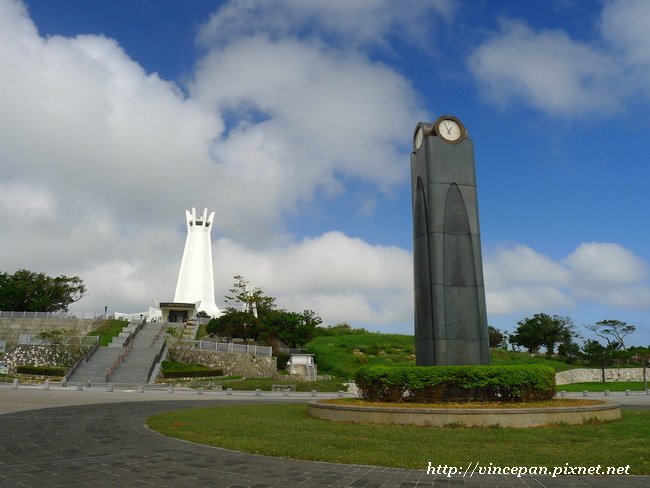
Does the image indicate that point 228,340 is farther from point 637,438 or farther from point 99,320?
point 637,438

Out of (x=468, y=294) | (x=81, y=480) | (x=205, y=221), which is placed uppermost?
(x=205, y=221)

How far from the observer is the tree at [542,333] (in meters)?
69.5

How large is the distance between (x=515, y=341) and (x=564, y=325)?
670 cm

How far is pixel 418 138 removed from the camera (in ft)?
54.6

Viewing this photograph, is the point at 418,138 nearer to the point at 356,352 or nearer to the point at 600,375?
the point at 356,352

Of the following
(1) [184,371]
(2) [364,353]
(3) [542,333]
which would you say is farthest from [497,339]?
(1) [184,371]

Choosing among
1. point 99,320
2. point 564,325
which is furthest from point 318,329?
point 564,325

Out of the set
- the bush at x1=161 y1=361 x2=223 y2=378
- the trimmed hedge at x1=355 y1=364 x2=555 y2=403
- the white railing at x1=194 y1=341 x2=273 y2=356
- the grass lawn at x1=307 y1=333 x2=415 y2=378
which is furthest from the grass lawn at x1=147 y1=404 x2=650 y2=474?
the grass lawn at x1=307 y1=333 x2=415 y2=378

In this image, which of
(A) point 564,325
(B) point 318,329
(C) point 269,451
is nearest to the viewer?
(C) point 269,451

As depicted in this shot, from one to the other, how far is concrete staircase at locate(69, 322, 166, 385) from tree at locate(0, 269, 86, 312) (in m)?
28.2

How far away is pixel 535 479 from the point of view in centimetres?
671

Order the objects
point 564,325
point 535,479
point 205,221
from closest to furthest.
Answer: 1. point 535,479
2. point 564,325
3. point 205,221

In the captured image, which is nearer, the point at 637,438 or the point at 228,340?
the point at 637,438

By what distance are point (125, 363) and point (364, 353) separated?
73.7 feet
